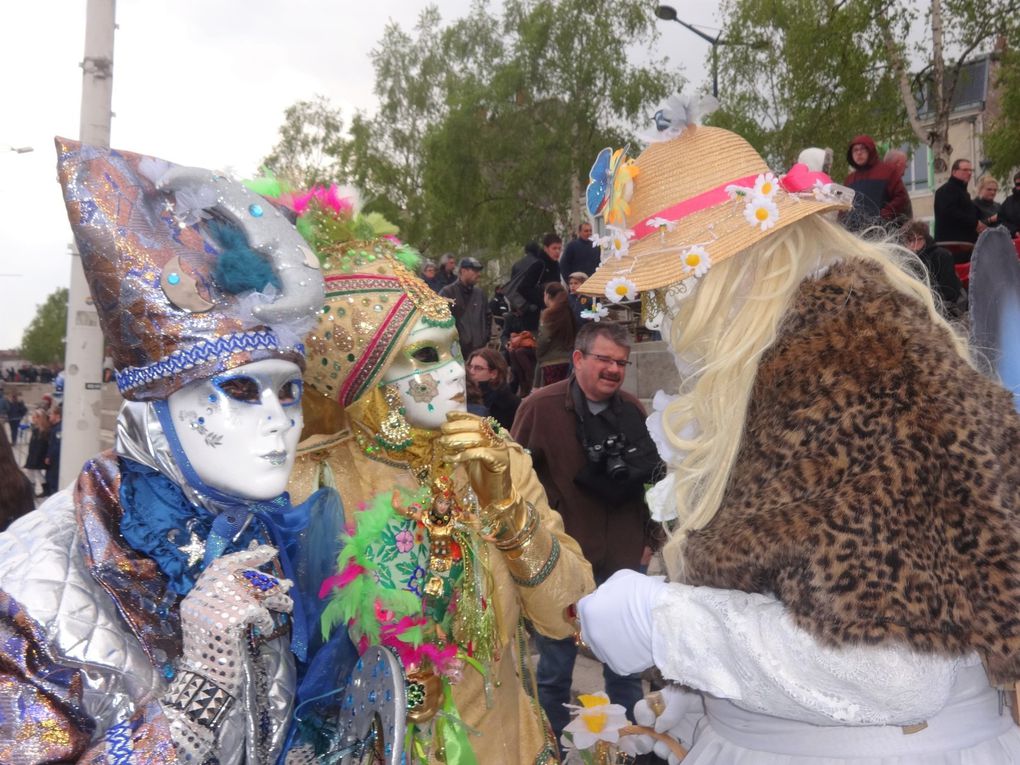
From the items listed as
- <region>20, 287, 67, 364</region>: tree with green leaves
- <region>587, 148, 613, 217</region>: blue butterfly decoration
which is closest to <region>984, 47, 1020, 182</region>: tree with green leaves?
<region>587, 148, 613, 217</region>: blue butterfly decoration

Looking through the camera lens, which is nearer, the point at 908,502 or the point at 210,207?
the point at 908,502

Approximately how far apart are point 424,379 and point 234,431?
0.77 meters

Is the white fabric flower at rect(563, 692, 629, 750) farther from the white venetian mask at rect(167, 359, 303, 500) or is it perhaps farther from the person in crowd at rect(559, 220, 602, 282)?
the person in crowd at rect(559, 220, 602, 282)

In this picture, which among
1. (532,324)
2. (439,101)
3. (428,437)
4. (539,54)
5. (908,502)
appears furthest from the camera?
(439,101)

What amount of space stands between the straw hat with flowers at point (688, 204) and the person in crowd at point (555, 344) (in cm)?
500

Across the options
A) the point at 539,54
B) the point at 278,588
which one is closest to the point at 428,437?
the point at 278,588

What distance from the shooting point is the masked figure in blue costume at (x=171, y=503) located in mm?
1494

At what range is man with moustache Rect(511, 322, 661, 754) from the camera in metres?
4.04

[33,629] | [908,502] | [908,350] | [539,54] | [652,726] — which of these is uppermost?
[539,54]

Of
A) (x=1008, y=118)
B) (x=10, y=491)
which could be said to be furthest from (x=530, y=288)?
(x=1008, y=118)

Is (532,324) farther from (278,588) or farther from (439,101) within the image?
(439,101)

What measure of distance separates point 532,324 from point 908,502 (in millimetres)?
9070

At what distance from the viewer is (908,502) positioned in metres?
1.35

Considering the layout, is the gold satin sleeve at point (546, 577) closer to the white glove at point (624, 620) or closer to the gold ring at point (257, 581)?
the white glove at point (624, 620)
